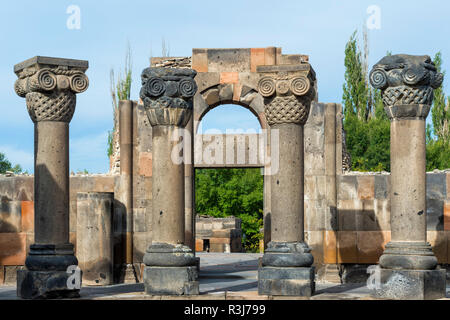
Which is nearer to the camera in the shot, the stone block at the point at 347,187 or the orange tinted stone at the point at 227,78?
the stone block at the point at 347,187

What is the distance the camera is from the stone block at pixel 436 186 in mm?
14648

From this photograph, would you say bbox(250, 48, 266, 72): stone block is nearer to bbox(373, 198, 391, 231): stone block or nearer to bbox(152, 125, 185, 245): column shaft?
bbox(373, 198, 391, 231): stone block

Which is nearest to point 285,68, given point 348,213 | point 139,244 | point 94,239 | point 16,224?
point 348,213

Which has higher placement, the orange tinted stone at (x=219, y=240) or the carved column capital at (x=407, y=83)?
the carved column capital at (x=407, y=83)

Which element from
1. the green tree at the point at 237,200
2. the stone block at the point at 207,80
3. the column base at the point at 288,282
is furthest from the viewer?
the green tree at the point at 237,200

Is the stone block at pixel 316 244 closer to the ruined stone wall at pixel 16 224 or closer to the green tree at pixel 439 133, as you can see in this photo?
the ruined stone wall at pixel 16 224

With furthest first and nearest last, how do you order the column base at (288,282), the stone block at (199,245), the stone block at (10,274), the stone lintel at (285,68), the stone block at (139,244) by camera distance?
the stone block at (199,245) → the stone block at (139,244) → the stone block at (10,274) → the stone lintel at (285,68) → the column base at (288,282)

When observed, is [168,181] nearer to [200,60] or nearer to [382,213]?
[200,60]

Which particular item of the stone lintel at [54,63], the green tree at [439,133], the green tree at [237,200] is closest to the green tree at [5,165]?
the green tree at [237,200]

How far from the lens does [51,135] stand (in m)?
11.6

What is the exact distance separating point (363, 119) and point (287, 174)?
95.0ft

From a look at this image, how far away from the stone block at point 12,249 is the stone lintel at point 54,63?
455 cm

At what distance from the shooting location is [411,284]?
Answer: 11.1 m

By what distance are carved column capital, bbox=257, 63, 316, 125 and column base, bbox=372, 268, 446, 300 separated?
2.83 metres
